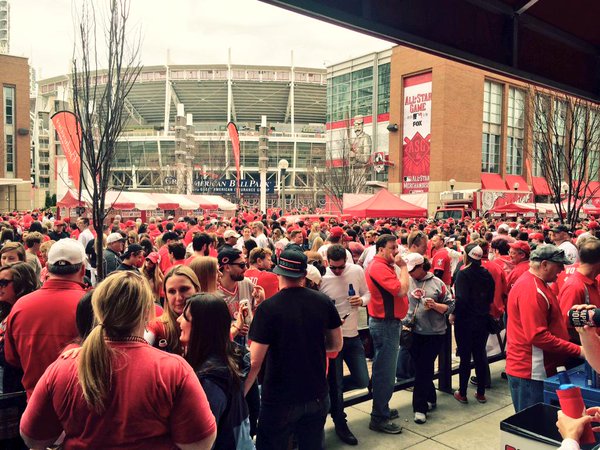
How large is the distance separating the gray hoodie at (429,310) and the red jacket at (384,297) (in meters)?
0.34

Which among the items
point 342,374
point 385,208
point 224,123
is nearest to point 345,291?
point 342,374

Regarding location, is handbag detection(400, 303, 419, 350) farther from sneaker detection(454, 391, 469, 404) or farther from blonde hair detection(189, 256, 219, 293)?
blonde hair detection(189, 256, 219, 293)

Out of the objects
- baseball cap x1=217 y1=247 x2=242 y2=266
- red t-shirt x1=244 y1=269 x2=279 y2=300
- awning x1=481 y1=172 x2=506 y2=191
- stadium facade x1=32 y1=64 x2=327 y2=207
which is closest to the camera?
baseball cap x1=217 y1=247 x2=242 y2=266

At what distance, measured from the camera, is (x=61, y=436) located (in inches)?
81.8

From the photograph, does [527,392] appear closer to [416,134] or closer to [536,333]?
[536,333]

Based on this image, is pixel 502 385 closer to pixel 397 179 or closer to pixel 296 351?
pixel 296 351

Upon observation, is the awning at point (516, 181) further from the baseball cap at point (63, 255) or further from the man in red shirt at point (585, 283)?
the baseball cap at point (63, 255)

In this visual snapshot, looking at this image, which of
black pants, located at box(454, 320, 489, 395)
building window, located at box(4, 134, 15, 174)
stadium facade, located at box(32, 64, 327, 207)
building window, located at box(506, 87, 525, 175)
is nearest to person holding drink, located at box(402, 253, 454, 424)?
black pants, located at box(454, 320, 489, 395)

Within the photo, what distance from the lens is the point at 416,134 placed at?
5016 centimetres

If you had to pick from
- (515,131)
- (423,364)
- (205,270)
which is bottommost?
(423,364)

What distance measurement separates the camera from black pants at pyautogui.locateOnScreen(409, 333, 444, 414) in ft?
17.0

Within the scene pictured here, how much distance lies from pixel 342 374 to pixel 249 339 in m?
1.42

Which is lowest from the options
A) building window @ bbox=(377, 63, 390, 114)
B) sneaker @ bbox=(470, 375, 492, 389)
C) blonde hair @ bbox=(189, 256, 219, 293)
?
sneaker @ bbox=(470, 375, 492, 389)

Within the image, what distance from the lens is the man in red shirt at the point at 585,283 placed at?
13.0ft
